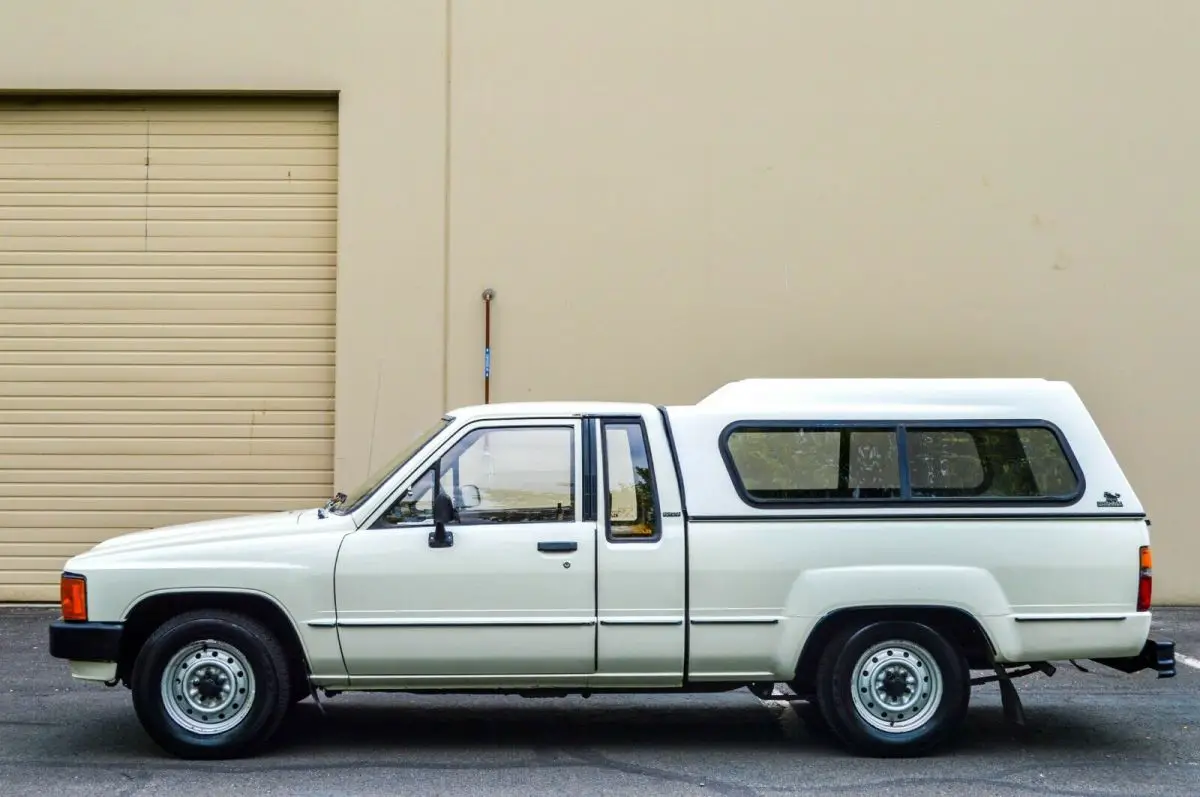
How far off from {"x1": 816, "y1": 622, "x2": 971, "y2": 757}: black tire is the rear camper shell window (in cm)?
71

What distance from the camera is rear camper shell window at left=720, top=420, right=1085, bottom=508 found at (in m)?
7.00

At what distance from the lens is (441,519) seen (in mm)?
6707

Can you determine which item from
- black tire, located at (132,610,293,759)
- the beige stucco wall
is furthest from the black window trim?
the beige stucco wall

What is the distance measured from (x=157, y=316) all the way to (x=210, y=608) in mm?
6189

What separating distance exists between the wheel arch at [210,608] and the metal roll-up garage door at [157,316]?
545cm

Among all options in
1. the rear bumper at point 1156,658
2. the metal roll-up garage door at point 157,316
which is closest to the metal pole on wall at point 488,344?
the metal roll-up garage door at point 157,316

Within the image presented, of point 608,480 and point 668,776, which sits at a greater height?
point 608,480

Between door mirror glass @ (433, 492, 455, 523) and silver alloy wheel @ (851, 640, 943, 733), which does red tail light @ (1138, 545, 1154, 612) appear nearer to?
silver alloy wheel @ (851, 640, 943, 733)

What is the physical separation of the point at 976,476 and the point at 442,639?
9.50 ft

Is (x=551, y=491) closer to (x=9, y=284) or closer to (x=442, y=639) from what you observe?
(x=442, y=639)

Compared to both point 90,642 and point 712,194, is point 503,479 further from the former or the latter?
point 712,194

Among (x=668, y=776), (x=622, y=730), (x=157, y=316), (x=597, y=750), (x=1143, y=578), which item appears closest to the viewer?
(x=668, y=776)

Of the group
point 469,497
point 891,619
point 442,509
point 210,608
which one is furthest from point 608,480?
point 210,608

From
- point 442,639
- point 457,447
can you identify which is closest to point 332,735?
point 442,639
